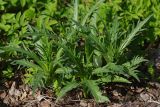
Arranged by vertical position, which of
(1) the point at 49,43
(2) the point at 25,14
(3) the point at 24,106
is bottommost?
(3) the point at 24,106

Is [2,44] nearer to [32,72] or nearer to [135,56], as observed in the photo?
[32,72]

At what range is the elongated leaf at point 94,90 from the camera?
2.95m

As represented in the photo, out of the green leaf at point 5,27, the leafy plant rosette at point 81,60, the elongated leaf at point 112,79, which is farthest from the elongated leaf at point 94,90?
the green leaf at point 5,27

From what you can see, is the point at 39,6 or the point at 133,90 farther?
the point at 39,6

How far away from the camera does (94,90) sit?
9.68 ft

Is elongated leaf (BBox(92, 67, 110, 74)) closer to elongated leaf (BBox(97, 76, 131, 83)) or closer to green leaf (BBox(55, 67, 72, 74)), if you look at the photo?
elongated leaf (BBox(97, 76, 131, 83))

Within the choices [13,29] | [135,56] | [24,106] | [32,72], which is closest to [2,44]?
[13,29]

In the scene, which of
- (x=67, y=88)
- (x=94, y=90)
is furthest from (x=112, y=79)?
(x=67, y=88)

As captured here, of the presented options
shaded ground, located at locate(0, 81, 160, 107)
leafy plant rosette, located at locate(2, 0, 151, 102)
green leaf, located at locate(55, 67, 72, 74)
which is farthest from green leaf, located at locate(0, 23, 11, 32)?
green leaf, located at locate(55, 67, 72, 74)

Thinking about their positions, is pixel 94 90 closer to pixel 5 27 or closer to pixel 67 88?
pixel 67 88

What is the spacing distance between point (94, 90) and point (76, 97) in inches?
14.1

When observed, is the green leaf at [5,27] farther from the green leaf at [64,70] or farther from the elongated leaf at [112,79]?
the elongated leaf at [112,79]

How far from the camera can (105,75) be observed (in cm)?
319

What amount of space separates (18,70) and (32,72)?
18 cm
